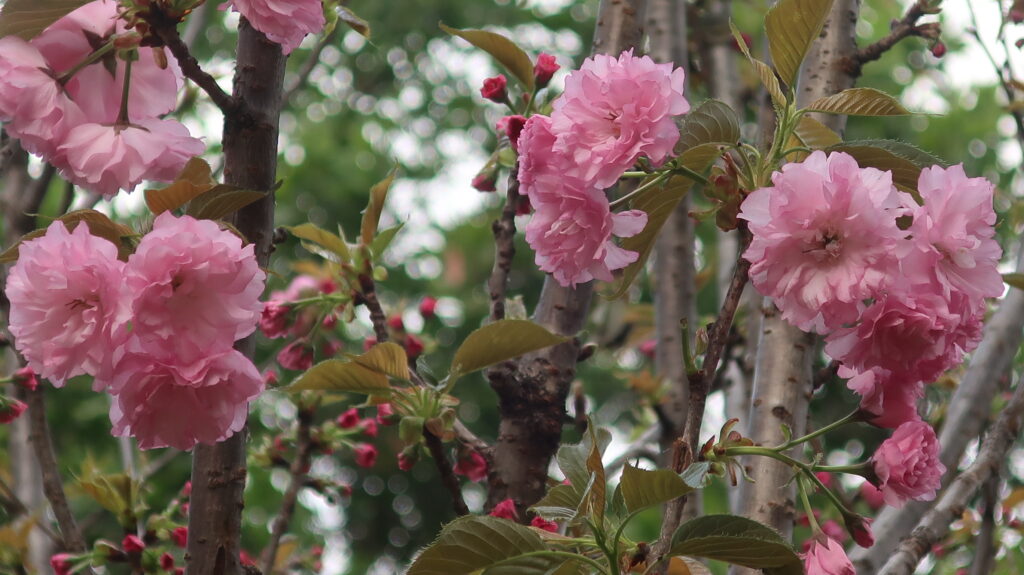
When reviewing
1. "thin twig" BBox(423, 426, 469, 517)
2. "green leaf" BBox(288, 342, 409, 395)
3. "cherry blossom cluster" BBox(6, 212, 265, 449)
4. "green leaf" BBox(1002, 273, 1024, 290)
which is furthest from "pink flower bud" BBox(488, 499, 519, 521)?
"green leaf" BBox(1002, 273, 1024, 290)

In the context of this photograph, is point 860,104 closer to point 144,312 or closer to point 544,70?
point 544,70

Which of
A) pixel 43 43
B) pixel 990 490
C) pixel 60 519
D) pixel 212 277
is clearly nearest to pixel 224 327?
pixel 212 277

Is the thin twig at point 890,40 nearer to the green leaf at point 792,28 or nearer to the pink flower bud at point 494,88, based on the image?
the pink flower bud at point 494,88

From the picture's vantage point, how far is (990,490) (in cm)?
166

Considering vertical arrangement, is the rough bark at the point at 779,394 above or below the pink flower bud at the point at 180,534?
above

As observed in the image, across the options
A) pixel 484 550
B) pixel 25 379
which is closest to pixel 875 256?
pixel 484 550

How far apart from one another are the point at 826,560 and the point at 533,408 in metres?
0.62

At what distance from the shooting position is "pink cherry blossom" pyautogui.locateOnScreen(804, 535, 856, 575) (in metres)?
0.92

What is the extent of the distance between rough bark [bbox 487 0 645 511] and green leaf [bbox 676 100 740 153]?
2.04 ft

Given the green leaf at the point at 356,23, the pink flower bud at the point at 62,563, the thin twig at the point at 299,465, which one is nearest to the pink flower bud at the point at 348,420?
the thin twig at the point at 299,465

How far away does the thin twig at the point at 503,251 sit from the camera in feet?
4.91

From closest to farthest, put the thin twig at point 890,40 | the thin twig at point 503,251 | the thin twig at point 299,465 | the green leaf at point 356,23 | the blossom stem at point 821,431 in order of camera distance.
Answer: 1. the blossom stem at point 821,431
2. the green leaf at point 356,23
3. the thin twig at point 503,251
4. the thin twig at point 890,40
5. the thin twig at point 299,465

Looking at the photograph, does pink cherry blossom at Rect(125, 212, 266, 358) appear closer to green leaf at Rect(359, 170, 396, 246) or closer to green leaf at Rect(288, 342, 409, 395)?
green leaf at Rect(288, 342, 409, 395)

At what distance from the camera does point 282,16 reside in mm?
1024
